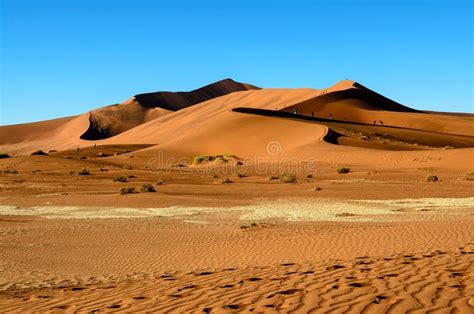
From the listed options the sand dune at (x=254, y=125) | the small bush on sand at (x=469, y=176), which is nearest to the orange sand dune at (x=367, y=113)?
the sand dune at (x=254, y=125)

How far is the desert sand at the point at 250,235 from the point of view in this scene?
689 centimetres

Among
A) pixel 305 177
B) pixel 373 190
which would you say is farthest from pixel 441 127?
pixel 373 190

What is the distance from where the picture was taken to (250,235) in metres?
14.9

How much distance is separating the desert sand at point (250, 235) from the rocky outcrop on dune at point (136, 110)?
2954 inches

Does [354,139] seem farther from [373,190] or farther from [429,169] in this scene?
[373,190]

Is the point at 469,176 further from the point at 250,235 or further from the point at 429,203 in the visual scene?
the point at 250,235

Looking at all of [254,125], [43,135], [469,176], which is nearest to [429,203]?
[469,176]

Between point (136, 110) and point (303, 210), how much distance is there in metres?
125

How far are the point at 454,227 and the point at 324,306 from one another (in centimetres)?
967

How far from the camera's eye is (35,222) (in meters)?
18.3

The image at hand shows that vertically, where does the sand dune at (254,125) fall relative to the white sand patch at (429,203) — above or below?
above

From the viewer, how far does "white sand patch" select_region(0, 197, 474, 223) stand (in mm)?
18891

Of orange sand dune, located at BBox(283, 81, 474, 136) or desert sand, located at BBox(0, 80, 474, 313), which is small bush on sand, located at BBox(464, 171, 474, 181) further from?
orange sand dune, located at BBox(283, 81, 474, 136)

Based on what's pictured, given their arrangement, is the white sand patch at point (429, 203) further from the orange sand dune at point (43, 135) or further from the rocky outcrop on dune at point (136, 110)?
the rocky outcrop on dune at point (136, 110)
